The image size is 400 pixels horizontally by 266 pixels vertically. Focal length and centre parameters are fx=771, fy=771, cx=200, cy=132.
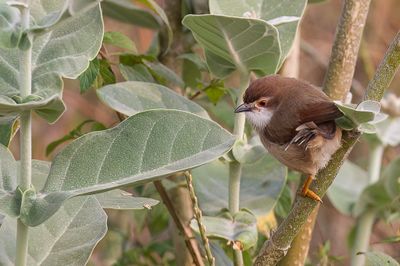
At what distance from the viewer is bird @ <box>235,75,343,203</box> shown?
1.53 meters

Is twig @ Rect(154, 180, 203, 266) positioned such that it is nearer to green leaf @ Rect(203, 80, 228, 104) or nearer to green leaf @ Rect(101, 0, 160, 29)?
green leaf @ Rect(203, 80, 228, 104)

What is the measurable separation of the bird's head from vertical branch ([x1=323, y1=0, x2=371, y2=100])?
0.58ft

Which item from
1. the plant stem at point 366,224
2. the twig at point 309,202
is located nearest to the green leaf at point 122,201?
the twig at point 309,202

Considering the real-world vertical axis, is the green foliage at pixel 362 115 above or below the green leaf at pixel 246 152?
above

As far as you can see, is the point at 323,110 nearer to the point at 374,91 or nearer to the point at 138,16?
the point at 374,91

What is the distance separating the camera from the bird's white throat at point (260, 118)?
5.87 feet

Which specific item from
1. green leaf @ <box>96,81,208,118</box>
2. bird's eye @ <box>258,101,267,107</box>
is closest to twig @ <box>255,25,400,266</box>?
green leaf @ <box>96,81,208,118</box>

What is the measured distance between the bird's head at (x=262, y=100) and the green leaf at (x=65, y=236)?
1.75ft

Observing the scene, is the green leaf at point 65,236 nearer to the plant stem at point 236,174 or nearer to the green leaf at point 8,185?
the green leaf at point 8,185

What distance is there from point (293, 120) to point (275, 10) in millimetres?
405

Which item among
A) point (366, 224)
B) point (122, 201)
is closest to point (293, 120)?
point (366, 224)

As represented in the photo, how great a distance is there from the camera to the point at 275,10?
1.42 meters

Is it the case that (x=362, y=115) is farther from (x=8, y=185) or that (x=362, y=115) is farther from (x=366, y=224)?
(x=366, y=224)

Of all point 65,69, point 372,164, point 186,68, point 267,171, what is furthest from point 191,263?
point 65,69
